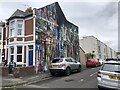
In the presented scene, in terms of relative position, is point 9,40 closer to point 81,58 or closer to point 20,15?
point 20,15

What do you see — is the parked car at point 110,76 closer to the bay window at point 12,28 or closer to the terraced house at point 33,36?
the terraced house at point 33,36

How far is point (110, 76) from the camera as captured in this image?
9875 millimetres

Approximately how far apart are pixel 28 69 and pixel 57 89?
26.1 ft

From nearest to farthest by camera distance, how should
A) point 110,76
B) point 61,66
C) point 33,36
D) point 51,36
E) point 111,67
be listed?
1. point 110,76
2. point 111,67
3. point 61,66
4. point 33,36
5. point 51,36

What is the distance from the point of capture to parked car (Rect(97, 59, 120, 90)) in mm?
9688

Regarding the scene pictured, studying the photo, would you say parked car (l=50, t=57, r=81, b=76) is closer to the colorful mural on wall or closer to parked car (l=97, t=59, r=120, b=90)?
the colorful mural on wall

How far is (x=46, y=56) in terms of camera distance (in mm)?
22516

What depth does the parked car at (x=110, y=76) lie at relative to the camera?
9.69 meters

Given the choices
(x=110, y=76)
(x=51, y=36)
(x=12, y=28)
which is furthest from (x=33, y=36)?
(x=110, y=76)

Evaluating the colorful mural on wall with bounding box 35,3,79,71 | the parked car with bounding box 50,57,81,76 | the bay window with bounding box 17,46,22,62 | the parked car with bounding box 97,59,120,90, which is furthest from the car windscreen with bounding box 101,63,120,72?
the bay window with bounding box 17,46,22,62

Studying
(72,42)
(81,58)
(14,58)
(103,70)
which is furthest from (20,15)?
(81,58)

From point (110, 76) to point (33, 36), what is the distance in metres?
12.5

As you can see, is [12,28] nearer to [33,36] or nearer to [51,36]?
[33,36]

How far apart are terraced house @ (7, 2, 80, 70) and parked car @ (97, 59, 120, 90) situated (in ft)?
37.0
